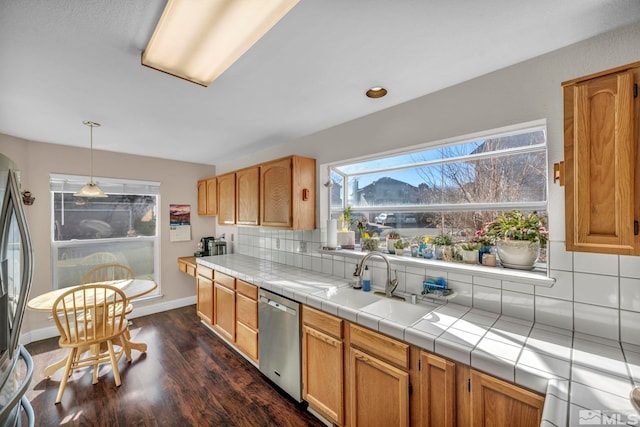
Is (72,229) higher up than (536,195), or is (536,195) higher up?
(536,195)

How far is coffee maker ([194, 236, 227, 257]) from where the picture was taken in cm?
395

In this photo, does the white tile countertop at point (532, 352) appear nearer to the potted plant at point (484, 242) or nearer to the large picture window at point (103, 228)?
the potted plant at point (484, 242)

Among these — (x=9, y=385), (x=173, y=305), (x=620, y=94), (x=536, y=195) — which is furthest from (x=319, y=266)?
(x=173, y=305)

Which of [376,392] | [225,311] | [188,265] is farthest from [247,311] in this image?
[188,265]

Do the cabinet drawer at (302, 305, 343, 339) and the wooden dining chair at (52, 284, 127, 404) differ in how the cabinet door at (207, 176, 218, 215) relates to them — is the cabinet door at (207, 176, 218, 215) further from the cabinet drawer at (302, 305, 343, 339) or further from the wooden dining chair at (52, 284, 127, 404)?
the cabinet drawer at (302, 305, 343, 339)

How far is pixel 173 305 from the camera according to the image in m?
3.96

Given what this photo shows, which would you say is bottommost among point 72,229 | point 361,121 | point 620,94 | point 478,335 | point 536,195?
point 478,335

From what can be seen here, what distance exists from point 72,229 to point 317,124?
3.34m

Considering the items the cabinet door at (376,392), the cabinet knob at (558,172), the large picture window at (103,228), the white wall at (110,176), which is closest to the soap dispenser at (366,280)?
the cabinet door at (376,392)

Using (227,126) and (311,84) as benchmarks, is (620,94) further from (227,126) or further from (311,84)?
(227,126)

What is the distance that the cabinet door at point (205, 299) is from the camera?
3.12 meters

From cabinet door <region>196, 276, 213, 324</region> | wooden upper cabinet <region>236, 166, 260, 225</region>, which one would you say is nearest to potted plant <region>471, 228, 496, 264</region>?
wooden upper cabinet <region>236, 166, 260, 225</region>

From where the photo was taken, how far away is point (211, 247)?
155 inches

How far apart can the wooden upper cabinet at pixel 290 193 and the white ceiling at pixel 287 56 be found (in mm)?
441
